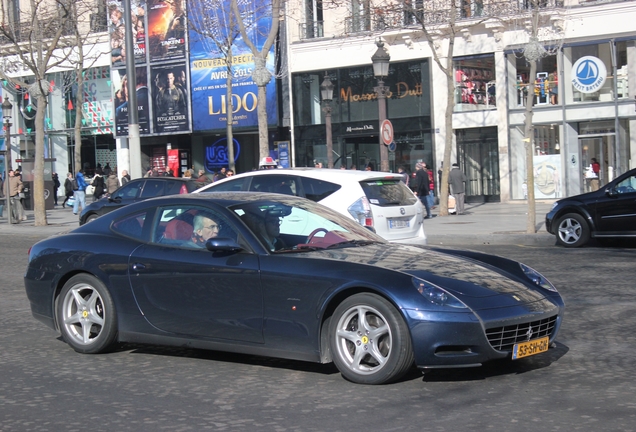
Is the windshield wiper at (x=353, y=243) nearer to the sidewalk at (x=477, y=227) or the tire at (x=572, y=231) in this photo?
the tire at (x=572, y=231)

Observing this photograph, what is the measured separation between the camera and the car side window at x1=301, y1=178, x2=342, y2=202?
1295 cm

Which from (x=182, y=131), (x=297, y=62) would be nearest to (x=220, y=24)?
(x=297, y=62)

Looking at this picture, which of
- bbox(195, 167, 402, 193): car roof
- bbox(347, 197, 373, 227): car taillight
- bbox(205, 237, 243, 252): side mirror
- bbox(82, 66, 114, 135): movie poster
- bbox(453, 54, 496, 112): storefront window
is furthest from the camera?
bbox(82, 66, 114, 135): movie poster

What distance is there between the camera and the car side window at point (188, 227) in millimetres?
6906

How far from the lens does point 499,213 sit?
2725 cm

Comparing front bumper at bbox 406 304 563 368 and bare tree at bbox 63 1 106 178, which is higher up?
bare tree at bbox 63 1 106 178

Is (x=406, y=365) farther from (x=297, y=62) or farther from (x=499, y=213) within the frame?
(x=297, y=62)

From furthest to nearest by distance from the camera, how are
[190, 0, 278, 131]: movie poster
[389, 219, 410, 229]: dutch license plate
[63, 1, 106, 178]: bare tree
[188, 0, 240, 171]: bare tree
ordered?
1. [190, 0, 278, 131]: movie poster
2. [63, 1, 106, 178]: bare tree
3. [188, 0, 240, 171]: bare tree
4. [389, 219, 410, 229]: dutch license plate

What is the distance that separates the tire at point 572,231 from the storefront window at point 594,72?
14.3 metres

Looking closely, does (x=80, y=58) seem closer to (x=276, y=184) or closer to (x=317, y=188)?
(x=276, y=184)

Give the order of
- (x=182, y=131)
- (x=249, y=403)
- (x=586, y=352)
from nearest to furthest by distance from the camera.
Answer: (x=249, y=403) → (x=586, y=352) → (x=182, y=131)

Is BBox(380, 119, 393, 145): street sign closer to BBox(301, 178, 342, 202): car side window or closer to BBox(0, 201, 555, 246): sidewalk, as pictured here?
BBox(0, 201, 555, 246): sidewalk

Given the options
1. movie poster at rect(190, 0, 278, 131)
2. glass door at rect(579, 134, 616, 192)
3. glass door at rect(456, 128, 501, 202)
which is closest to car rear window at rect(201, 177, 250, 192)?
glass door at rect(579, 134, 616, 192)

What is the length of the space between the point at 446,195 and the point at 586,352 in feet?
66.6
